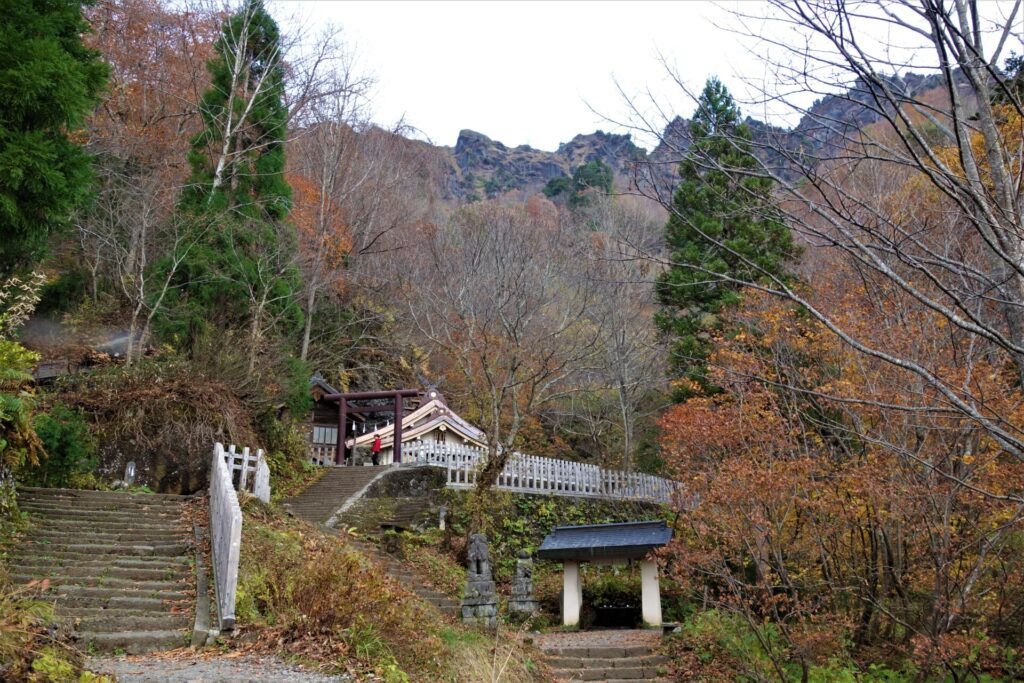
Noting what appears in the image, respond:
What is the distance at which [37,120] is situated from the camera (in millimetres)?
9961

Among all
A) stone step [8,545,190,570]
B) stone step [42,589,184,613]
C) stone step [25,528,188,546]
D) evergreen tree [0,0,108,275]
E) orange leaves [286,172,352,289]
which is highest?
orange leaves [286,172,352,289]

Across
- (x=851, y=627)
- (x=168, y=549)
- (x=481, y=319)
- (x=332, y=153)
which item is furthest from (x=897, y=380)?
(x=332, y=153)

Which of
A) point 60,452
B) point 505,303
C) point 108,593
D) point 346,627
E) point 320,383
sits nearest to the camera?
point 346,627

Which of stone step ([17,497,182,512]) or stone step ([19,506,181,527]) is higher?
stone step ([17,497,182,512])

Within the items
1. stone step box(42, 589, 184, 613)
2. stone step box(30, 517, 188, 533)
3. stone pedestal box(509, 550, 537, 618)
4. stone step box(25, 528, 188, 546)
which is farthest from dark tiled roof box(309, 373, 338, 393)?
stone step box(42, 589, 184, 613)

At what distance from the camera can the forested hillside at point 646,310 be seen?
4.14 m

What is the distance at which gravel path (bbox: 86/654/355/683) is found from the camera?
6.00 metres

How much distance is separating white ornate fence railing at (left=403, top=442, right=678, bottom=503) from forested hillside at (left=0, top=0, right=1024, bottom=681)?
1207mm

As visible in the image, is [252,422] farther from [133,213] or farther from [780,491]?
[780,491]

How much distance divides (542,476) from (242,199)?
11.3m

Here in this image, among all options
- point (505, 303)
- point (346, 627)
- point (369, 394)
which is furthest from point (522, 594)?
point (369, 394)

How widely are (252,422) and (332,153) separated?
37.0ft

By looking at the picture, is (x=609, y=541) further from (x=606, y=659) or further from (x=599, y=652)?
(x=606, y=659)

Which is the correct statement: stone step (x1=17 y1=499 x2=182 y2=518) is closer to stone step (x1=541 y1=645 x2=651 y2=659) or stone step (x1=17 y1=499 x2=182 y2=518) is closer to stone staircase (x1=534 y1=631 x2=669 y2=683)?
stone staircase (x1=534 y1=631 x2=669 y2=683)
